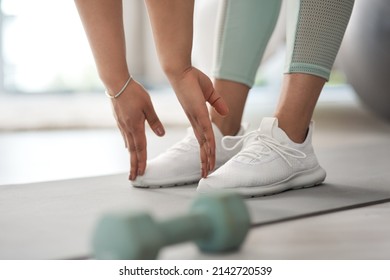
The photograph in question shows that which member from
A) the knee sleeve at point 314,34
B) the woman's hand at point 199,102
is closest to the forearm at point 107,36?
the woman's hand at point 199,102

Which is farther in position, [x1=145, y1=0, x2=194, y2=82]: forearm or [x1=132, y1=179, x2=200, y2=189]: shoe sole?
[x1=132, y1=179, x2=200, y2=189]: shoe sole

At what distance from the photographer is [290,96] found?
1.23m

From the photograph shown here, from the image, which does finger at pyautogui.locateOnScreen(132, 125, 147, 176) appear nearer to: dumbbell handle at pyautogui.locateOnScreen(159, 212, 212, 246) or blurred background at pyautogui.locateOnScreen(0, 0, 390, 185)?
blurred background at pyautogui.locateOnScreen(0, 0, 390, 185)

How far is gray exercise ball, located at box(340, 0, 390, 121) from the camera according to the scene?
2.14 m

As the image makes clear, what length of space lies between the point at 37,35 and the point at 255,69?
317cm

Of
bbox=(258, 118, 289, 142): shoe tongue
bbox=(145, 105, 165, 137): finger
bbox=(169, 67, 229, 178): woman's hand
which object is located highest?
bbox=(169, 67, 229, 178): woman's hand

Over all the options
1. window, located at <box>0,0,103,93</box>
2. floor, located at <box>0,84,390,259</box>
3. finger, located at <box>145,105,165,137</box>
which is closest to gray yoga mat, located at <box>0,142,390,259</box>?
floor, located at <box>0,84,390,259</box>

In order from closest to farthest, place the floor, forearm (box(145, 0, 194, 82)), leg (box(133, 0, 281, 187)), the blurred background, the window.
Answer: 1. the floor
2. forearm (box(145, 0, 194, 82))
3. leg (box(133, 0, 281, 187))
4. the blurred background
5. the window

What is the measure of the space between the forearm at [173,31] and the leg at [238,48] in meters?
0.26

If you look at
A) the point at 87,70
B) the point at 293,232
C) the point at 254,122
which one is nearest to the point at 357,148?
the point at 254,122

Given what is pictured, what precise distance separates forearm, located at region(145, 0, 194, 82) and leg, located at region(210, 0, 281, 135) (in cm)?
26

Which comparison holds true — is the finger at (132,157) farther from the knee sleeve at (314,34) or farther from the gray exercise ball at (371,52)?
the gray exercise ball at (371,52)

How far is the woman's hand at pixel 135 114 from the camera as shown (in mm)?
1163

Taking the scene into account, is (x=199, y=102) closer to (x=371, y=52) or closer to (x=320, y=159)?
(x=320, y=159)
